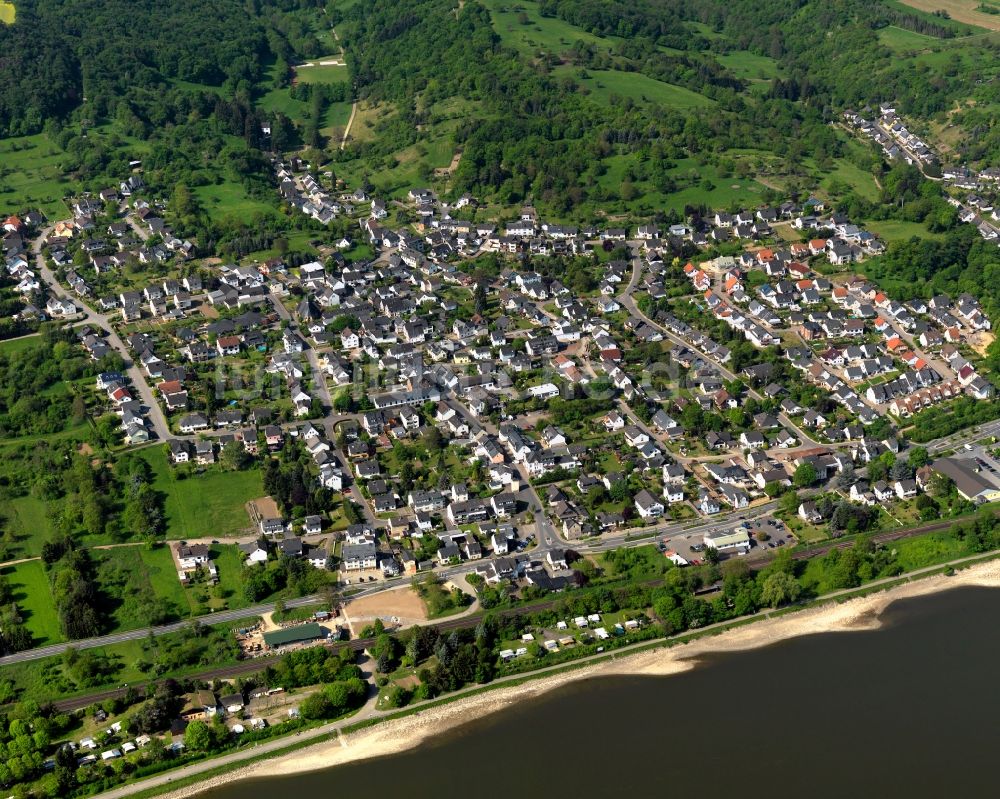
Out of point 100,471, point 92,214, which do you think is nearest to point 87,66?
point 92,214

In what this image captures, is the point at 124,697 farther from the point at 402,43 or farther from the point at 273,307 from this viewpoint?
the point at 402,43

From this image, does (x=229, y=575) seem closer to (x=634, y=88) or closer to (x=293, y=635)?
(x=293, y=635)

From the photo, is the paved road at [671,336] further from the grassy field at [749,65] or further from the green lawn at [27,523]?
the grassy field at [749,65]

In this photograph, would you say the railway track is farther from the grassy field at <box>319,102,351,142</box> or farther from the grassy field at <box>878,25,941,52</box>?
the grassy field at <box>878,25,941,52</box>

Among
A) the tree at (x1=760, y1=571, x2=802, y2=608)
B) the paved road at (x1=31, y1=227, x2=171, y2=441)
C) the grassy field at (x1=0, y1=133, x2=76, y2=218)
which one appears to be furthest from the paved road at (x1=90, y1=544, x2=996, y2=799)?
the grassy field at (x1=0, y1=133, x2=76, y2=218)

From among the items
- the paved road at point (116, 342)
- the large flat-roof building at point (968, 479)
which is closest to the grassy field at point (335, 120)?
the paved road at point (116, 342)
